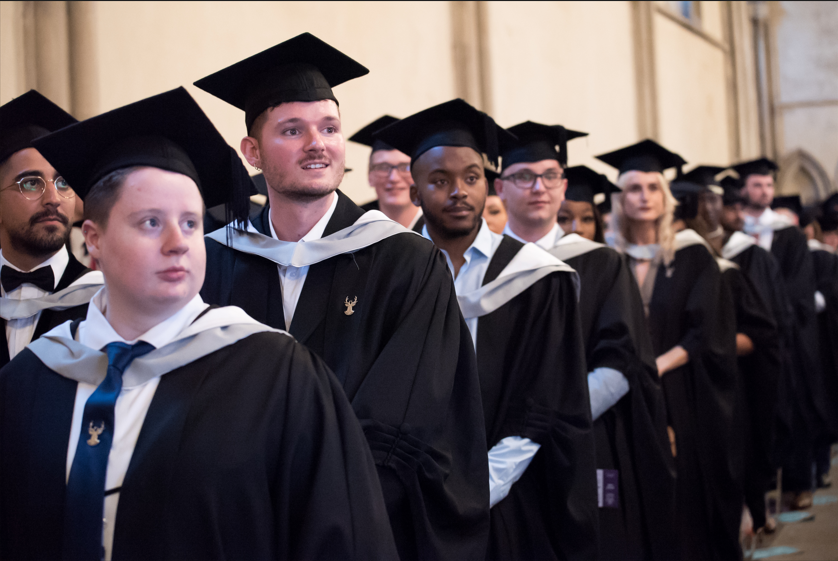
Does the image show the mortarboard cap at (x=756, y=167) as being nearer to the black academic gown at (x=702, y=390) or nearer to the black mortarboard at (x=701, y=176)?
the black mortarboard at (x=701, y=176)

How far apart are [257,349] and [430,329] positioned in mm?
670

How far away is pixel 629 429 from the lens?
144 inches

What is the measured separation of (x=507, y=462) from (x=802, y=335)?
5.40m

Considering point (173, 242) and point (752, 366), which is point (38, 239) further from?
point (752, 366)

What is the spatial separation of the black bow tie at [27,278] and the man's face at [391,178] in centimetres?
191

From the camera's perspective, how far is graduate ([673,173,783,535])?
5.29 m

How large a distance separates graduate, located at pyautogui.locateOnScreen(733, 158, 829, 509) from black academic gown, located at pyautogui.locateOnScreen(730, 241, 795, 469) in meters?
0.17

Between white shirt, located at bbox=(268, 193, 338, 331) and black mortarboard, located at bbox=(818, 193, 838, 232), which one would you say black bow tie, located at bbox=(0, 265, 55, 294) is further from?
black mortarboard, located at bbox=(818, 193, 838, 232)

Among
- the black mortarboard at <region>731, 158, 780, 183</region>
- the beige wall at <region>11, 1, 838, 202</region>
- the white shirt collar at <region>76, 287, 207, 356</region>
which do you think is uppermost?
the beige wall at <region>11, 1, 838, 202</region>

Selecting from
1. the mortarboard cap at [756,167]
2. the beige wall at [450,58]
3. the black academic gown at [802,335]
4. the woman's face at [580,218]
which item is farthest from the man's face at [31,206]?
the mortarboard cap at [756,167]

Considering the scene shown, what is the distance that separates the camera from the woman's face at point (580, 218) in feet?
15.1

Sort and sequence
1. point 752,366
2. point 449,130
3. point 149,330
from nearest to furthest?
1. point 149,330
2. point 449,130
3. point 752,366

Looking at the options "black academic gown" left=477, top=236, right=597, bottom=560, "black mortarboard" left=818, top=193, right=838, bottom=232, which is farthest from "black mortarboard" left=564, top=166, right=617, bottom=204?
"black mortarboard" left=818, top=193, right=838, bottom=232

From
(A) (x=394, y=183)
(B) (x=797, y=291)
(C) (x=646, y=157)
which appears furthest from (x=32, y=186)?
(B) (x=797, y=291)
